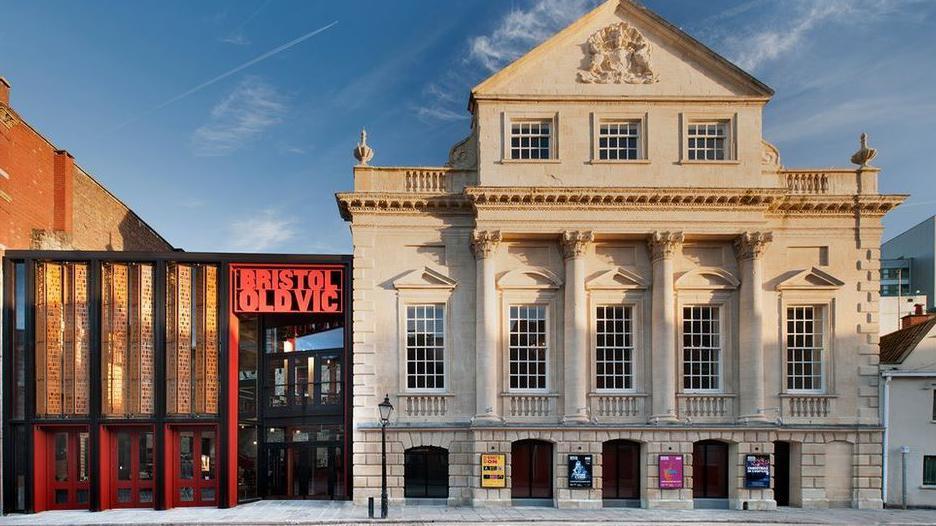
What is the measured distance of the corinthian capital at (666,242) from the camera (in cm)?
2072

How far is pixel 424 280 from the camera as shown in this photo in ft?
69.9

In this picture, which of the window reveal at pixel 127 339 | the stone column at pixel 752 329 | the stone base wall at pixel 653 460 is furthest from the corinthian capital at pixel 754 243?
the window reveal at pixel 127 339

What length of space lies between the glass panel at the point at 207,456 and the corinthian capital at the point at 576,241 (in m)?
13.6

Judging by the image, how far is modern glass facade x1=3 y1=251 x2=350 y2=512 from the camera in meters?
20.2

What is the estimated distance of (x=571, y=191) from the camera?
67.9 ft


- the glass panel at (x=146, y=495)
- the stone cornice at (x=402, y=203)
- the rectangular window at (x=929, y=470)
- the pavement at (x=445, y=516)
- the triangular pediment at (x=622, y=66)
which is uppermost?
the triangular pediment at (x=622, y=66)

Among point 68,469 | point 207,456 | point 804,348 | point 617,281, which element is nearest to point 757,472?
point 804,348

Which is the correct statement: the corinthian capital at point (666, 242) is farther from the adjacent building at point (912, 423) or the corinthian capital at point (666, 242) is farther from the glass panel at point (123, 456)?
the glass panel at point (123, 456)

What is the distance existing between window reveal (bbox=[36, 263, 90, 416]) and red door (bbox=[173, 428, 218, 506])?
3.39m

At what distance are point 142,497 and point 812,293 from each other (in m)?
23.8

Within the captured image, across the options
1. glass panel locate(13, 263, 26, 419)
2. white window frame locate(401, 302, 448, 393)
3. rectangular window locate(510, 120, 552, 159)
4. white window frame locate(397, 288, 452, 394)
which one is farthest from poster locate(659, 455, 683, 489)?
glass panel locate(13, 263, 26, 419)

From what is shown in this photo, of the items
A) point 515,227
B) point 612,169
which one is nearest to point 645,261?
point 612,169

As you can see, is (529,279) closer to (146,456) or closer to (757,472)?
(757,472)

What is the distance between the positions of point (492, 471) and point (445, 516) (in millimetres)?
2340
